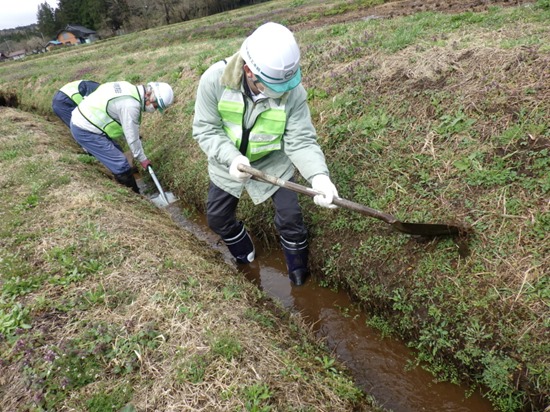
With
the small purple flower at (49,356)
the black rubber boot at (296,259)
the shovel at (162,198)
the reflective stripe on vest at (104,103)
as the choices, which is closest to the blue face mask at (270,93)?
the black rubber boot at (296,259)

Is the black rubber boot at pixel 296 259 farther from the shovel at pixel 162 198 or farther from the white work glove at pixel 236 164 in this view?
the shovel at pixel 162 198

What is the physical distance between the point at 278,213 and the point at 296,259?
0.67m

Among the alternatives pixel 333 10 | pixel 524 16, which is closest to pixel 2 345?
pixel 524 16

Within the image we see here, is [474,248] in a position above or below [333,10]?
below

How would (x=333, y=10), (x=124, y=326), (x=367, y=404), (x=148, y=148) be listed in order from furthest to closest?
1. (x=333, y=10)
2. (x=148, y=148)
3. (x=124, y=326)
4. (x=367, y=404)

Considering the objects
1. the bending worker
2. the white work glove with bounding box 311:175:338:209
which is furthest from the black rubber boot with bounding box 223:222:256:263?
the bending worker

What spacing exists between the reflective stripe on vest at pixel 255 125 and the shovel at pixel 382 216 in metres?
0.33

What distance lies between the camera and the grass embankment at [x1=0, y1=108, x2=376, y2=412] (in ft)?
Result: 7.58

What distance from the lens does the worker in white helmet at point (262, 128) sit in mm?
2713

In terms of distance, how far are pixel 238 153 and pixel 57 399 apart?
7.53 ft

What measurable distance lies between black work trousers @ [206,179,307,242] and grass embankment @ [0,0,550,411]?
508mm

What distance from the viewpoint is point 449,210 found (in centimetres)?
338

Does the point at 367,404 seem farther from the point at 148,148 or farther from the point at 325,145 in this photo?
the point at 148,148

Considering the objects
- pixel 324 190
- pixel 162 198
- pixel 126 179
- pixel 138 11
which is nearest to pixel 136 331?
pixel 324 190
